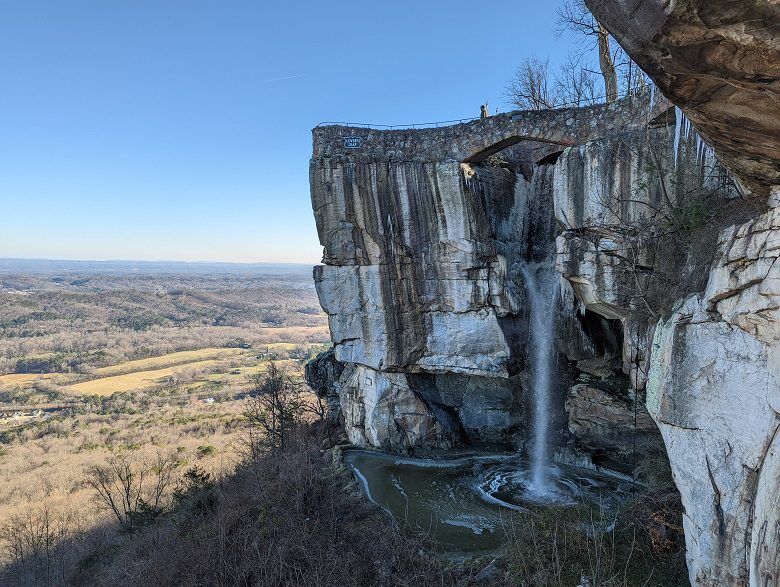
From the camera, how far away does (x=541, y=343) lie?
15172 millimetres

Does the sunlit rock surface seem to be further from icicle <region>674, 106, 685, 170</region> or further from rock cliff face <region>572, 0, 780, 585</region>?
icicle <region>674, 106, 685, 170</region>

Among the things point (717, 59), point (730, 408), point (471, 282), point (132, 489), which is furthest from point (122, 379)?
point (717, 59)

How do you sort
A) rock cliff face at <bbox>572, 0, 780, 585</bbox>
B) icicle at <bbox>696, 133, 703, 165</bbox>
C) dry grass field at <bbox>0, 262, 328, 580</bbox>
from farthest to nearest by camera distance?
dry grass field at <bbox>0, 262, 328, 580</bbox> → icicle at <bbox>696, 133, 703, 165</bbox> → rock cliff face at <bbox>572, 0, 780, 585</bbox>

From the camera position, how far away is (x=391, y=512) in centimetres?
1234

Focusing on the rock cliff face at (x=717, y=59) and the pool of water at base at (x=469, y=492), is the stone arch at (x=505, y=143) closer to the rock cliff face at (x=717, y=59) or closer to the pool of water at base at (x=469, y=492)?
the rock cliff face at (x=717, y=59)

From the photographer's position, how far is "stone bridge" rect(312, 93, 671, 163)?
1284cm

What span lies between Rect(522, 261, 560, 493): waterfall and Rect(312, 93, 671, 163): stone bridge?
415 cm

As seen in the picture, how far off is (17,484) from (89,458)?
196 inches

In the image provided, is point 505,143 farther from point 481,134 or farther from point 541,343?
point 541,343

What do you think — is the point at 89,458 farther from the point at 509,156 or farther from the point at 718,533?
the point at 718,533

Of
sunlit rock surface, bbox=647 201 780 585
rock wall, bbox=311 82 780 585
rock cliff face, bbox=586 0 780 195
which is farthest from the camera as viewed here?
rock wall, bbox=311 82 780 585

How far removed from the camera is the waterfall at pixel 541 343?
14.9 metres

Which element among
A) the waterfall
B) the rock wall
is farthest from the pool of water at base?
the rock wall

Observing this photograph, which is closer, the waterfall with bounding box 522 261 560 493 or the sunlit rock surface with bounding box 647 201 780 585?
the sunlit rock surface with bounding box 647 201 780 585
